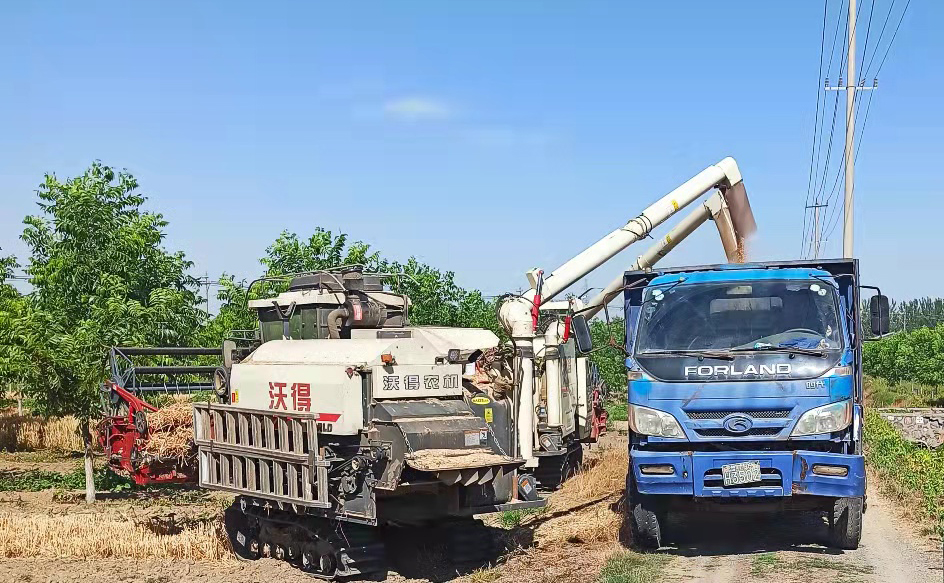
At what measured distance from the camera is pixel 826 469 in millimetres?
9672

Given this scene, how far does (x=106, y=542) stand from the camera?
12.4 meters

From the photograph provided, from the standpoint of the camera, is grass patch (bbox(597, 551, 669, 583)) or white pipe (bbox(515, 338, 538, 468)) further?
white pipe (bbox(515, 338, 538, 468))

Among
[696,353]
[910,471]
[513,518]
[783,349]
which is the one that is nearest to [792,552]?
[783,349]

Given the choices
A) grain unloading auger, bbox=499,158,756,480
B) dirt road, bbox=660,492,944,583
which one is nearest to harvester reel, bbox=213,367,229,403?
grain unloading auger, bbox=499,158,756,480

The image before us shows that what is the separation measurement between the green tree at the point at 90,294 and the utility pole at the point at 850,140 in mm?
14579

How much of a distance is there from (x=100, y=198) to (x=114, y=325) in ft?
8.42

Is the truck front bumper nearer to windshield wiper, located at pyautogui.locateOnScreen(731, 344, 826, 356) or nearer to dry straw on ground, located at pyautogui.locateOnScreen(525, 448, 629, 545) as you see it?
windshield wiper, located at pyautogui.locateOnScreen(731, 344, 826, 356)

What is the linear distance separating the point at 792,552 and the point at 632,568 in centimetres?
181

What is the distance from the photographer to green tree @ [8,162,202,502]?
1719cm

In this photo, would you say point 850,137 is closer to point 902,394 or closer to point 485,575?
point 485,575

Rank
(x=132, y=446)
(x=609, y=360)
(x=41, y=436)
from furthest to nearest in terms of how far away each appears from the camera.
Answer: (x=609, y=360)
(x=41, y=436)
(x=132, y=446)

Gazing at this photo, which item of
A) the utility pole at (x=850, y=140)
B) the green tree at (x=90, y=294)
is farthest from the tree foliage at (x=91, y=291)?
the utility pole at (x=850, y=140)

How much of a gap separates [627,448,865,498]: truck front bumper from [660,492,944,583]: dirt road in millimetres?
722

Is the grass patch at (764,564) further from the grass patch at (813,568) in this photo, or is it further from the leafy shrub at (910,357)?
the leafy shrub at (910,357)
